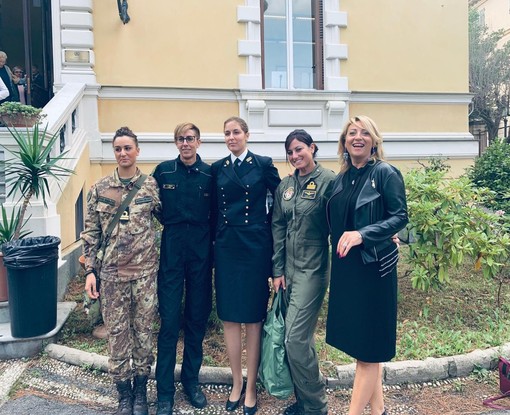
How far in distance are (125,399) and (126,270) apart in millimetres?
1057

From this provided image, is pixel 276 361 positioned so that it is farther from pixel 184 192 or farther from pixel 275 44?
pixel 275 44

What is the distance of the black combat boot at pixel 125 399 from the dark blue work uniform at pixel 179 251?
9.2 inches

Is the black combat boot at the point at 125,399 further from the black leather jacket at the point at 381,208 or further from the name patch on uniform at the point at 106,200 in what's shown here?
the black leather jacket at the point at 381,208

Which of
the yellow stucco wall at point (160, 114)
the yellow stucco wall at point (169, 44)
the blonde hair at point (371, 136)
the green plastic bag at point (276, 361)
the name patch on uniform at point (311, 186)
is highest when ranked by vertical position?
the yellow stucco wall at point (169, 44)

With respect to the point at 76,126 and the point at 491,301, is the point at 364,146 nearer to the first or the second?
the point at 491,301

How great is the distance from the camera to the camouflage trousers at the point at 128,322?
11.8 ft

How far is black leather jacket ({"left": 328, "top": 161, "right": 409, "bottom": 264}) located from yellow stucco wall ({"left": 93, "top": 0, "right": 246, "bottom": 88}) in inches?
258

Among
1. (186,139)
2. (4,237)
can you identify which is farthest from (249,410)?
(4,237)

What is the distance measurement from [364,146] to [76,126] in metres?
6.34

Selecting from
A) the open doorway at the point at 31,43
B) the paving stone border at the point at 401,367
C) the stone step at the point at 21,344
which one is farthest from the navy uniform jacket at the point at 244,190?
the open doorway at the point at 31,43

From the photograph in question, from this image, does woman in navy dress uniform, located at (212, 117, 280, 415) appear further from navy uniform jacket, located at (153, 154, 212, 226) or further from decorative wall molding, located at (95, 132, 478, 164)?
decorative wall molding, located at (95, 132, 478, 164)

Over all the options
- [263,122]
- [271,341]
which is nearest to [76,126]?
[263,122]

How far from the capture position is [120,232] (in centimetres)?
358

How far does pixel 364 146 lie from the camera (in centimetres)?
318
